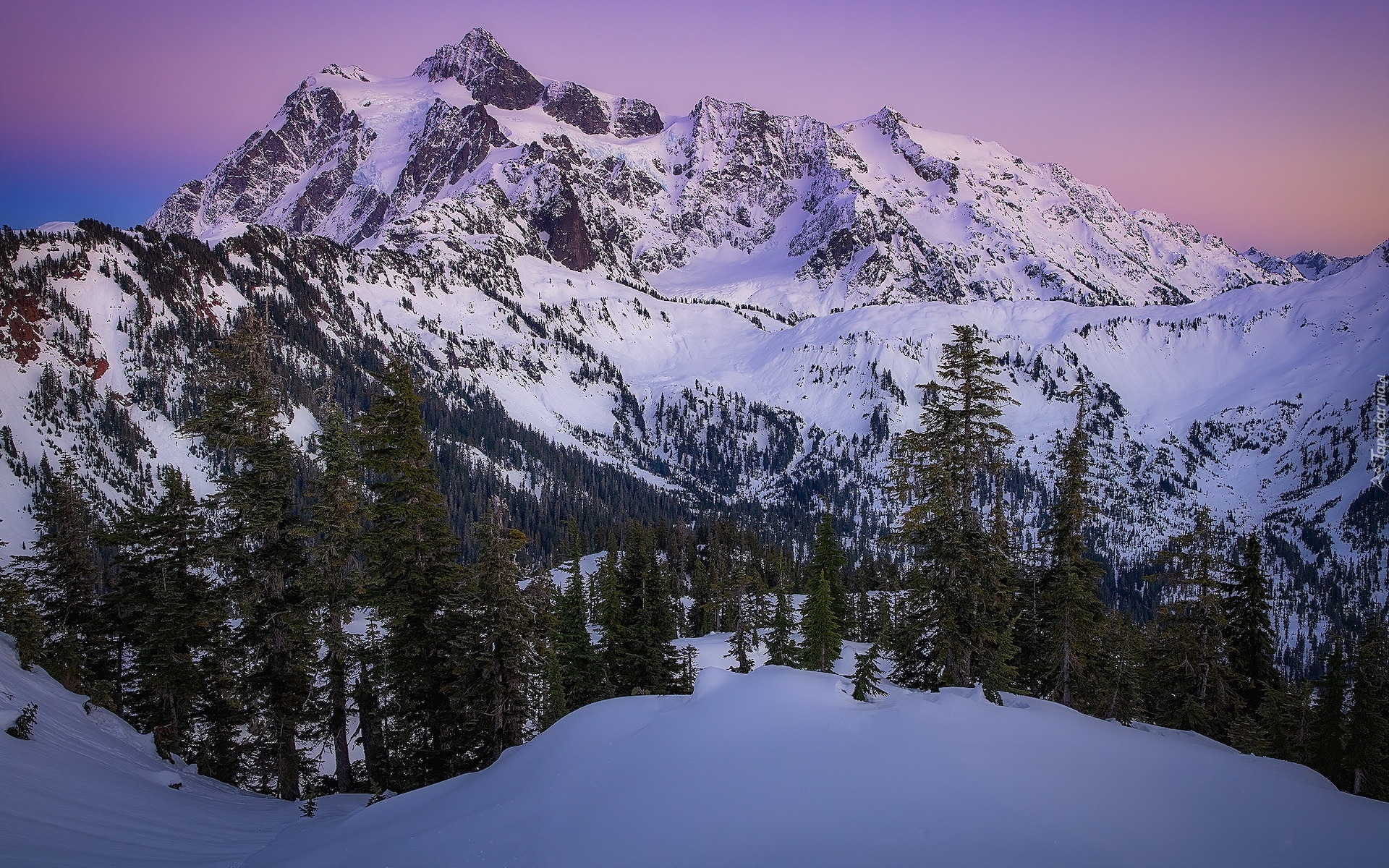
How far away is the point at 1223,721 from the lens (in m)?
25.9

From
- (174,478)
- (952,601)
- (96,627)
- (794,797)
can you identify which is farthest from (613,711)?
(96,627)

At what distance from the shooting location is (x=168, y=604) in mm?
20594

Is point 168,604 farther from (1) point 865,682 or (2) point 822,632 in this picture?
(2) point 822,632

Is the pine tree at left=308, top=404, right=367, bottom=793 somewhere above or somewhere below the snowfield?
above

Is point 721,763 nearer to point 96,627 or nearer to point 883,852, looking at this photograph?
point 883,852

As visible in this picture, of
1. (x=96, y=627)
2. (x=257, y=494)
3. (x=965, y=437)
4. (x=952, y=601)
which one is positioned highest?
(x=965, y=437)

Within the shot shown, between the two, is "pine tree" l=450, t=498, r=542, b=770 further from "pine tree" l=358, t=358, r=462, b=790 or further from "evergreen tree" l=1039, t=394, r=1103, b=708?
"evergreen tree" l=1039, t=394, r=1103, b=708

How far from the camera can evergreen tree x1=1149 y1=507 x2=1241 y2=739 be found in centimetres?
2345

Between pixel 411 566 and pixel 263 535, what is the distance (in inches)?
153

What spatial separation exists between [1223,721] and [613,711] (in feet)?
94.5

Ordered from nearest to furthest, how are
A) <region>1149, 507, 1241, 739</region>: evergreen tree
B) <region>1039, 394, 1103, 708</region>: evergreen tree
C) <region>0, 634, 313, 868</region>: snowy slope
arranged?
<region>0, 634, 313, 868</region>: snowy slope < <region>1039, 394, 1103, 708</region>: evergreen tree < <region>1149, 507, 1241, 739</region>: evergreen tree

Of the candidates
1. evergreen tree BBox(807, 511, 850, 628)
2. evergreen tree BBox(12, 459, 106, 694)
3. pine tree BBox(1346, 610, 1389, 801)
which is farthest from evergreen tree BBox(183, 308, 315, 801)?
pine tree BBox(1346, 610, 1389, 801)

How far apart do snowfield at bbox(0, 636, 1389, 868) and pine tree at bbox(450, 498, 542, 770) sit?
16.9 ft

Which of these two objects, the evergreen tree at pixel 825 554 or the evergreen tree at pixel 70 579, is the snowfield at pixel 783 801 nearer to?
the evergreen tree at pixel 70 579
